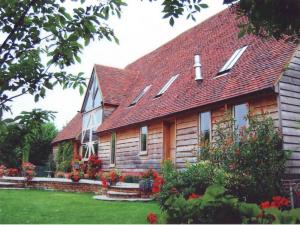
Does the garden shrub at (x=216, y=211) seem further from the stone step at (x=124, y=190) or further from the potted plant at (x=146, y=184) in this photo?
the stone step at (x=124, y=190)

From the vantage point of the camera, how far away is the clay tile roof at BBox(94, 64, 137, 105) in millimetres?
23297

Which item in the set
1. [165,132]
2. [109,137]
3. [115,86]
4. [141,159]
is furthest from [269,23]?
[115,86]

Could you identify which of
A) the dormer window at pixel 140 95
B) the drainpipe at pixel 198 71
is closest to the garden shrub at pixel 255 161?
the drainpipe at pixel 198 71

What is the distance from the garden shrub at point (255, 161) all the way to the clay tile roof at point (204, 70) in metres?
1.53

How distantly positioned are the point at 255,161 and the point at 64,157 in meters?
20.5

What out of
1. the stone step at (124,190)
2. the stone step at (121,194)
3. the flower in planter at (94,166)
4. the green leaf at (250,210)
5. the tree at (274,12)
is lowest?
the stone step at (121,194)

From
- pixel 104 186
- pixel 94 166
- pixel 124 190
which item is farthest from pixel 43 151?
pixel 124 190

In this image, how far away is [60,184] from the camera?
19.8 meters

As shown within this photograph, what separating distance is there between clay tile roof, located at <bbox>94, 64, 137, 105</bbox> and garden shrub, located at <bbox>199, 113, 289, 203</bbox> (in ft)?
43.3

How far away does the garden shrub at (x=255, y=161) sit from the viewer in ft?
33.9

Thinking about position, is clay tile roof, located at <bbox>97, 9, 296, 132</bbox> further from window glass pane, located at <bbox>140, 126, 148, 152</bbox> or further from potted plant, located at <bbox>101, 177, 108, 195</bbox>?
potted plant, located at <bbox>101, 177, 108, 195</bbox>

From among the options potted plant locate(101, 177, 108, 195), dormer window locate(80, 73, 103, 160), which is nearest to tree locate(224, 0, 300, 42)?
potted plant locate(101, 177, 108, 195)

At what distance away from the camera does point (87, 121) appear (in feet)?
83.4

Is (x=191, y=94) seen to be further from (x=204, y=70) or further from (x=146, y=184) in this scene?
(x=146, y=184)
